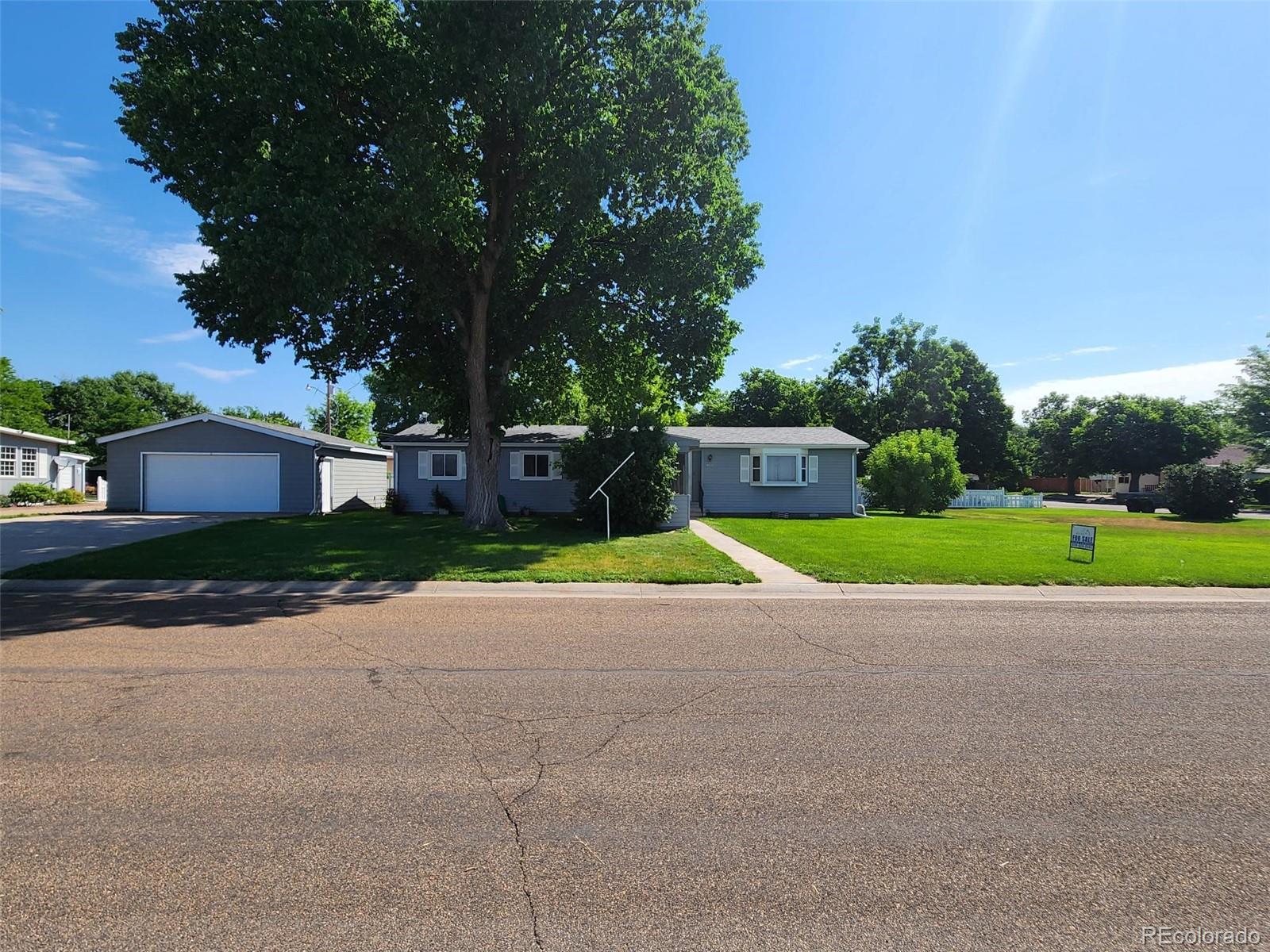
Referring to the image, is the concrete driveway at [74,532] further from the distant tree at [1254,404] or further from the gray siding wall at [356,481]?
the distant tree at [1254,404]

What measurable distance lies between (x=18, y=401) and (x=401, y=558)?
47348mm

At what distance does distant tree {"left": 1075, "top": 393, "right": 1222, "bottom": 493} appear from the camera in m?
53.0

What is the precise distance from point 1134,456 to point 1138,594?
54561 millimetres

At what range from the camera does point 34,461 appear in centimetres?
3089

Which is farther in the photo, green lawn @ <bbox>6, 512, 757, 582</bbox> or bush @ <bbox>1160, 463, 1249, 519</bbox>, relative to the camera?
bush @ <bbox>1160, 463, 1249, 519</bbox>

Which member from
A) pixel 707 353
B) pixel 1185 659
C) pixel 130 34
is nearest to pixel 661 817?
pixel 1185 659

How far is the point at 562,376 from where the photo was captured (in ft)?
78.7

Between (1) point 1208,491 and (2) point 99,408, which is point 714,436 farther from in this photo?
(2) point 99,408

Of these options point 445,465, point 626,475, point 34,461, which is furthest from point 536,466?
point 34,461

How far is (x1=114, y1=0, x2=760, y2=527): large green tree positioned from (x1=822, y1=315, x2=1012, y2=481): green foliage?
109 feet

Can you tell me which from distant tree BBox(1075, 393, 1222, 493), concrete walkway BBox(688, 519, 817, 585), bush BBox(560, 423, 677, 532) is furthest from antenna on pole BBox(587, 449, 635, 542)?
distant tree BBox(1075, 393, 1222, 493)

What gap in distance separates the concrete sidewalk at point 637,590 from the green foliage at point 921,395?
39907 mm

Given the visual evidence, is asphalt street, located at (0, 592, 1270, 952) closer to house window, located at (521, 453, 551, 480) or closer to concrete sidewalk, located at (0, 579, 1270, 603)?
concrete sidewalk, located at (0, 579, 1270, 603)

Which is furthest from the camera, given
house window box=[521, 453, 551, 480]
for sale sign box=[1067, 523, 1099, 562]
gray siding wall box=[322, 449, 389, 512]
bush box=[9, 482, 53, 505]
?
bush box=[9, 482, 53, 505]
